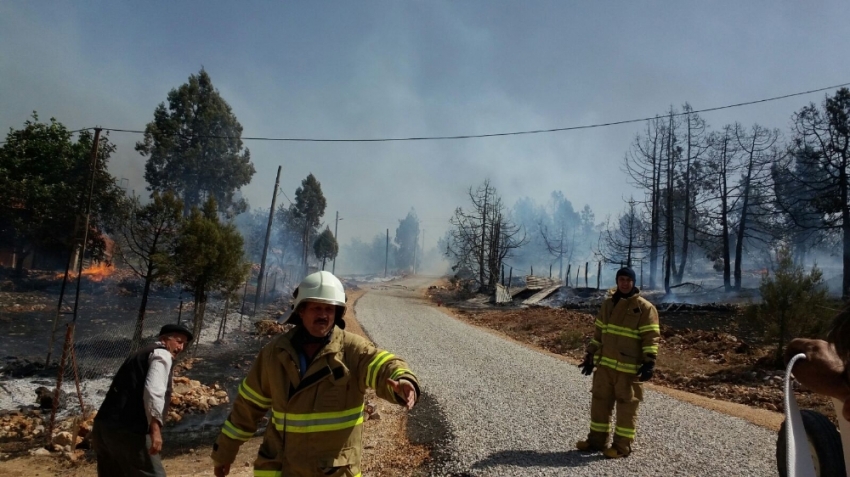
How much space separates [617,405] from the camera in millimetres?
5277

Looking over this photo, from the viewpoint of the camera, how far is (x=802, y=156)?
23625mm

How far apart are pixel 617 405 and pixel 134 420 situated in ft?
14.8

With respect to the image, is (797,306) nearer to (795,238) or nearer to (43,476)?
(43,476)

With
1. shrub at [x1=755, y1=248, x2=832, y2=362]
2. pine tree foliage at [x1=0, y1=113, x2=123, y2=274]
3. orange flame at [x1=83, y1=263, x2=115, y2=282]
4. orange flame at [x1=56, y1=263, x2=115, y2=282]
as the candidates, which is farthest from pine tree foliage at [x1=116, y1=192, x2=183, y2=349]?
shrub at [x1=755, y1=248, x2=832, y2=362]

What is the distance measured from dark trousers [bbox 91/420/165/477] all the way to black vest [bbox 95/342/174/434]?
52 mm

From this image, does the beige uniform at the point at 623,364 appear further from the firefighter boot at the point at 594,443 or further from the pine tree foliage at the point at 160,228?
the pine tree foliage at the point at 160,228

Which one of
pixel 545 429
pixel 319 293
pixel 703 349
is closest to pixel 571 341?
pixel 703 349

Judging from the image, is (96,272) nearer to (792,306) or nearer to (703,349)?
(703,349)

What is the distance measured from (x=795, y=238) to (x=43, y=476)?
4279 cm

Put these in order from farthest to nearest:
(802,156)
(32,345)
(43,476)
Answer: (802,156) < (32,345) < (43,476)

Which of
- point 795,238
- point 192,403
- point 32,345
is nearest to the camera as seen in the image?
point 192,403

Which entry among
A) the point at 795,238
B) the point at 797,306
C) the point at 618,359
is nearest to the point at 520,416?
the point at 618,359

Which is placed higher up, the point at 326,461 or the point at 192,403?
the point at 326,461

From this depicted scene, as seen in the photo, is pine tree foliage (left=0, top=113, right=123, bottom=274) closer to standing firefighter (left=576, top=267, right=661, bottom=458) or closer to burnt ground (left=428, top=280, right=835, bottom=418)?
burnt ground (left=428, top=280, right=835, bottom=418)
